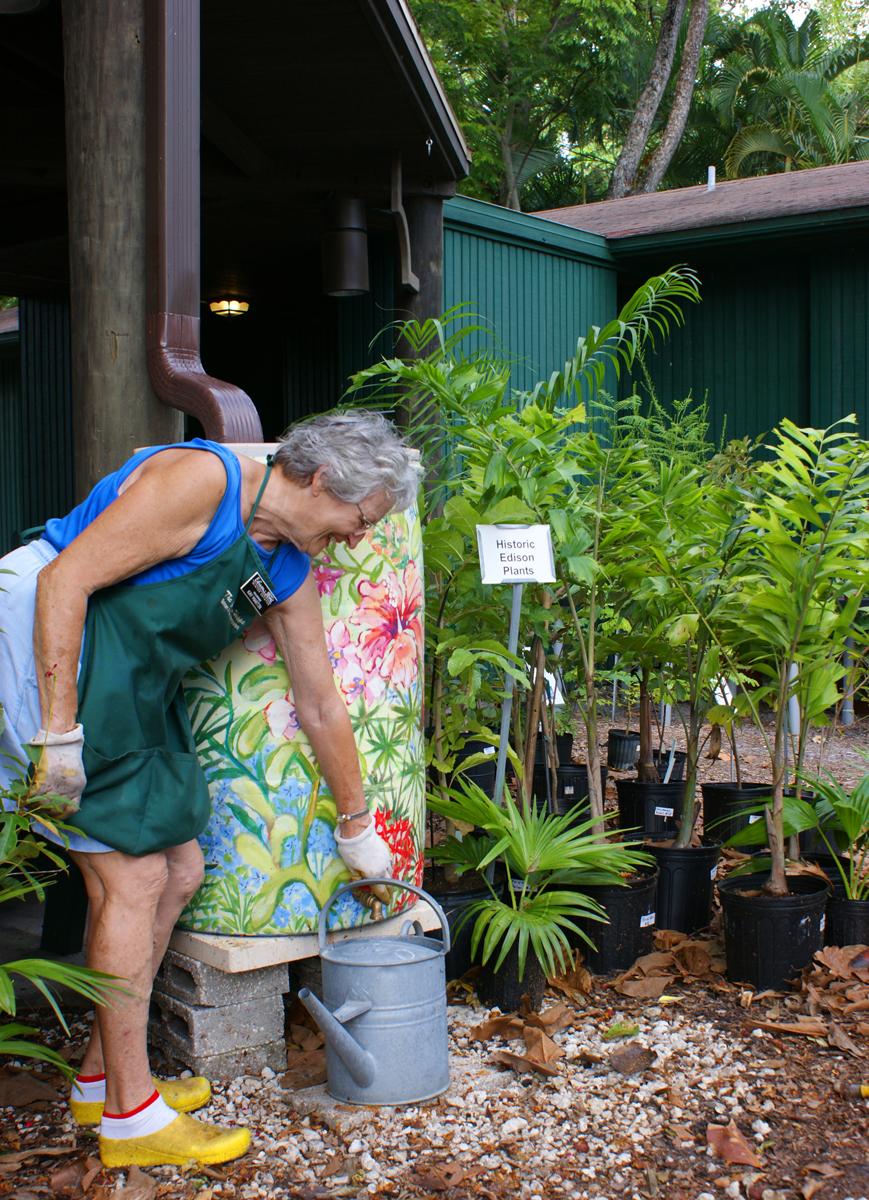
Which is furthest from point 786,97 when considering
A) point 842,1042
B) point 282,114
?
point 842,1042

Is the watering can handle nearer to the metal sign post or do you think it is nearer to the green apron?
the green apron

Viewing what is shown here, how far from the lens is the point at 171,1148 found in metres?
2.46

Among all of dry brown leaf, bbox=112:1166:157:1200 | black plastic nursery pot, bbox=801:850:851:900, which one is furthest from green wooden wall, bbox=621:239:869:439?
dry brown leaf, bbox=112:1166:157:1200

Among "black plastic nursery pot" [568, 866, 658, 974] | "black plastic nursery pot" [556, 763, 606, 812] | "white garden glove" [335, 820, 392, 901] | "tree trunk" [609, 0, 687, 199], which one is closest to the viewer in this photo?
"white garden glove" [335, 820, 392, 901]

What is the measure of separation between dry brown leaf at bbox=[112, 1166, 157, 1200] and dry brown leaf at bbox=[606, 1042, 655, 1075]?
1168 mm

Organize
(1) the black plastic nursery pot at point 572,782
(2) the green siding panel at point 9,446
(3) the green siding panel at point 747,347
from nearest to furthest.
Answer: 1. (1) the black plastic nursery pot at point 572,782
2. (3) the green siding panel at point 747,347
3. (2) the green siding panel at point 9,446

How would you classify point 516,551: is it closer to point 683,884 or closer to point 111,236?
point 683,884

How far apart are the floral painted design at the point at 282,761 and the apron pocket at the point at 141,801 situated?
26 centimetres

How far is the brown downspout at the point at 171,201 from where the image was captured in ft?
11.2

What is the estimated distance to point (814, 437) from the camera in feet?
11.9

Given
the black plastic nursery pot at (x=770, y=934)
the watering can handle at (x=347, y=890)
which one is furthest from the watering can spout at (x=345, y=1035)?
the black plastic nursery pot at (x=770, y=934)

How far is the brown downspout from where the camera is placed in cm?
341

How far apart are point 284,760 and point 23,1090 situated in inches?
38.7

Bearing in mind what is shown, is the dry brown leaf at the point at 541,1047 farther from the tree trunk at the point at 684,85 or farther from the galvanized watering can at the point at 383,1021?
the tree trunk at the point at 684,85
